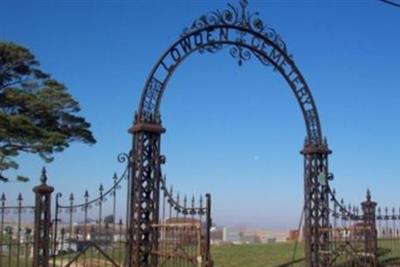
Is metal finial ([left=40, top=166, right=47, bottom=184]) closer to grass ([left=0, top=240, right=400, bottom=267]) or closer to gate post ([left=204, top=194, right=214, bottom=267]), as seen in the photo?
gate post ([left=204, top=194, right=214, bottom=267])

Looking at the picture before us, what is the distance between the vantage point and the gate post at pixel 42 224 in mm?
8648

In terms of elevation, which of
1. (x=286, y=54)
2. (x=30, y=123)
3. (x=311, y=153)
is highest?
Answer: (x=286, y=54)

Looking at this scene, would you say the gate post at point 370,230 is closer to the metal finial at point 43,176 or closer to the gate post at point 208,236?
the gate post at point 208,236

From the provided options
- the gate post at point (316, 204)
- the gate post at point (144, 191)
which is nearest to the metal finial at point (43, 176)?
the gate post at point (144, 191)

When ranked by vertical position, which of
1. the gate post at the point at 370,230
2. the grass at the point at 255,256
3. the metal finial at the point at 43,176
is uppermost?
the metal finial at the point at 43,176

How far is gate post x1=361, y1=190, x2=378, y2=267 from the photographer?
436 inches

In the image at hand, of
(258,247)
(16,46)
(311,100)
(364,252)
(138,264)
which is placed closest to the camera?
(138,264)

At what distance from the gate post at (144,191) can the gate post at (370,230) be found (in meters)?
4.42

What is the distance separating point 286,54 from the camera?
11883 mm

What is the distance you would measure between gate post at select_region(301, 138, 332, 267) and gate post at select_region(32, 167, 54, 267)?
563cm

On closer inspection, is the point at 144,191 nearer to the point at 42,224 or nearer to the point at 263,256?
the point at 42,224

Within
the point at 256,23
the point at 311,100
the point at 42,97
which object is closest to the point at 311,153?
the point at 311,100

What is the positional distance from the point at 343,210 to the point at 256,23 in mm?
4432

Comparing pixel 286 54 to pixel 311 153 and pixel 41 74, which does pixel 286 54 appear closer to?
pixel 311 153
